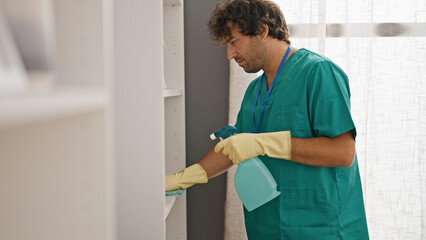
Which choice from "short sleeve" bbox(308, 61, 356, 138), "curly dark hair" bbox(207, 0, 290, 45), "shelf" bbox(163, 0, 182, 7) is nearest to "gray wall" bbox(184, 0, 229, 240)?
"shelf" bbox(163, 0, 182, 7)

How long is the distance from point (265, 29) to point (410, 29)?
2.78ft

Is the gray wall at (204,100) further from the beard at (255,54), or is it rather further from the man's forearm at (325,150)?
the man's forearm at (325,150)

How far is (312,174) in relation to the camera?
129cm

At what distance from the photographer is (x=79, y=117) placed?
0.47 m

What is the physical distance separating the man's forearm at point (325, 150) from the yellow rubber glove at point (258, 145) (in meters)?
0.03

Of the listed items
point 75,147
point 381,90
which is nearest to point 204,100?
point 381,90

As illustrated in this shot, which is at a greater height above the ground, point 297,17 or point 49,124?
point 297,17

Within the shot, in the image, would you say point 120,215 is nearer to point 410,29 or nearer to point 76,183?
point 76,183

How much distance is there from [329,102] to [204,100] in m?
0.88

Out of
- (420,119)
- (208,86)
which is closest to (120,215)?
(208,86)

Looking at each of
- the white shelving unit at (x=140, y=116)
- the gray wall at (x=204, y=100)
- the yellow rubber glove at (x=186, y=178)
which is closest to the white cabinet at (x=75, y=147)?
the white shelving unit at (x=140, y=116)

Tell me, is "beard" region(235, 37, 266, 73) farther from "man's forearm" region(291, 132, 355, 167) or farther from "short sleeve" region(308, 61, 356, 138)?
"man's forearm" region(291, 132, 355, 167)

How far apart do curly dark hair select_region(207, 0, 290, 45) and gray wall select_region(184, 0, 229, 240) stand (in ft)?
1.40

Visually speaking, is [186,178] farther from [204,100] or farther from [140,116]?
[204,100]
